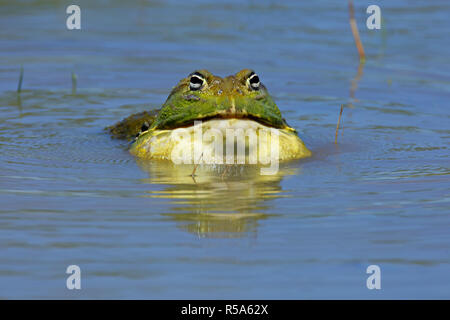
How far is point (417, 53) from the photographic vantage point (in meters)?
11.8

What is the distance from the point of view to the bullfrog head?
666 cm

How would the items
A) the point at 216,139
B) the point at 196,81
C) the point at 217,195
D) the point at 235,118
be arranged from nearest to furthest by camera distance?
1. the point at 217,195
2. the point at 235,118
3. the point at 216,139
4. the point at 196,81

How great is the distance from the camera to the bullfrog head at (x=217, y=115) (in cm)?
666

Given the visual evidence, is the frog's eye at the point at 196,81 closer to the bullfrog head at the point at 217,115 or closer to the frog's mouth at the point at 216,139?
the bullfrog head at the point at 217,115

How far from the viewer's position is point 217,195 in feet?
19.8

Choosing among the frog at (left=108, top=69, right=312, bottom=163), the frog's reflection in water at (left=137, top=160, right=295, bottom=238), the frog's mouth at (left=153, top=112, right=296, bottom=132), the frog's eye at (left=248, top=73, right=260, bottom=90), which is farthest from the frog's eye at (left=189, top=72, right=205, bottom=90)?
the frog's reflection in water at (left=137, top=160, right=295, bottom=238)

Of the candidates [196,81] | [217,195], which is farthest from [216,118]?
[217,195]

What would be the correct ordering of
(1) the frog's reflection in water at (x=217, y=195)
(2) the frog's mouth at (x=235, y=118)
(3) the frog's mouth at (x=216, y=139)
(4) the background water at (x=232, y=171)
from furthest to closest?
1. (3) the frog's mouth at (x=216, y=139)
2. (2) the frog's mouth at (x=235, y=118)
3. (1) the frog's reflection in water at (x=217, y=195)
4. (4) the background water at (x=232, y=171)

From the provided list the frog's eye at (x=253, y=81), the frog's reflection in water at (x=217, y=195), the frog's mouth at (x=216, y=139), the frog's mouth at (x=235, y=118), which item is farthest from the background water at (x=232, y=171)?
the frog's eye at (x=253, y=81)

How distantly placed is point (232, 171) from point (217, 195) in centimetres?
86

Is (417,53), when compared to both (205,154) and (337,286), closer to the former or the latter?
(205,154)

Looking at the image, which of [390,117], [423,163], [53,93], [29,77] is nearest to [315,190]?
[423,163]

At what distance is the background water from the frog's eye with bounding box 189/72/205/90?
26.5 inches

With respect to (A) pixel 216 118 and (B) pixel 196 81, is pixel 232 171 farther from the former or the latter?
(B) pixel 196 81
